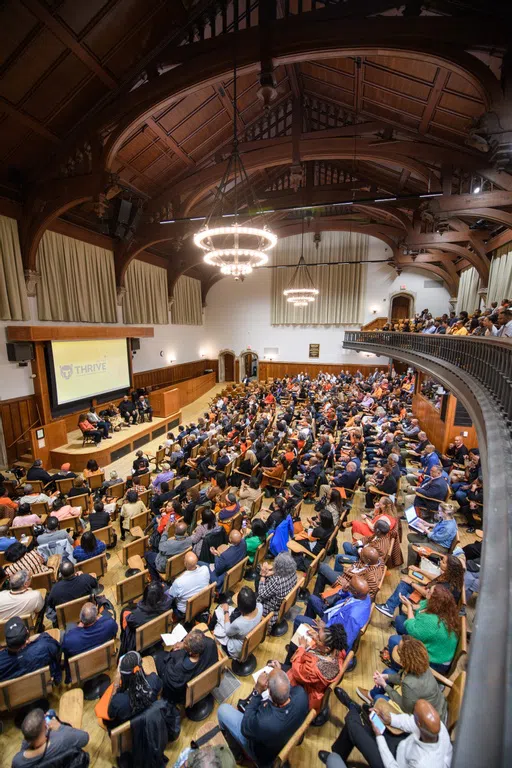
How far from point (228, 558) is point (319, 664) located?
1.52 metres

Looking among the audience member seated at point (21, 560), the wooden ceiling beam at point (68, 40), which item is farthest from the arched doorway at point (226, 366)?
the audience member seated at point (21, 560)

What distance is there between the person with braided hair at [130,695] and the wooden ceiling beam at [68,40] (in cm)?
797

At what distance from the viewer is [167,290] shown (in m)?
15.9

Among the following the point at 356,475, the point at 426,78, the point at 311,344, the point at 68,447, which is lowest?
the point at 68,447

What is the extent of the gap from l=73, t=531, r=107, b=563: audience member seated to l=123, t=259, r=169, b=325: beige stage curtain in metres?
10.3

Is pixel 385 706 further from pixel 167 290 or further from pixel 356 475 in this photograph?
pixel 167 290

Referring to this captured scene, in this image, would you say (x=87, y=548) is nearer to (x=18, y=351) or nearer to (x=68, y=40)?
(x=18, y=351)

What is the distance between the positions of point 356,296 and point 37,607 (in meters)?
17.7

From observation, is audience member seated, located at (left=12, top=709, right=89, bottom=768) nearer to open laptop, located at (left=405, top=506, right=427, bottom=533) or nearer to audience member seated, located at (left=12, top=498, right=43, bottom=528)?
audience member seated, located at (left=12, top=498, right=43, bottom=528)

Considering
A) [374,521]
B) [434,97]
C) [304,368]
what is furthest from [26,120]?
[304,368]

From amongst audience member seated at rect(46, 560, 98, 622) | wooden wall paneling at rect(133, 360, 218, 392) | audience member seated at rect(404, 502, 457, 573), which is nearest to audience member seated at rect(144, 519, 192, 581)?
audience member seated at rect(46, 560, 98, 622)

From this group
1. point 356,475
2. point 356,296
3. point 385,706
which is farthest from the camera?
point 356,296

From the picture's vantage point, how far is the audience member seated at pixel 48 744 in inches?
72.6

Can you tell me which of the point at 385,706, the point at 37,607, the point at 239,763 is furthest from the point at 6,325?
the point at 385,706
